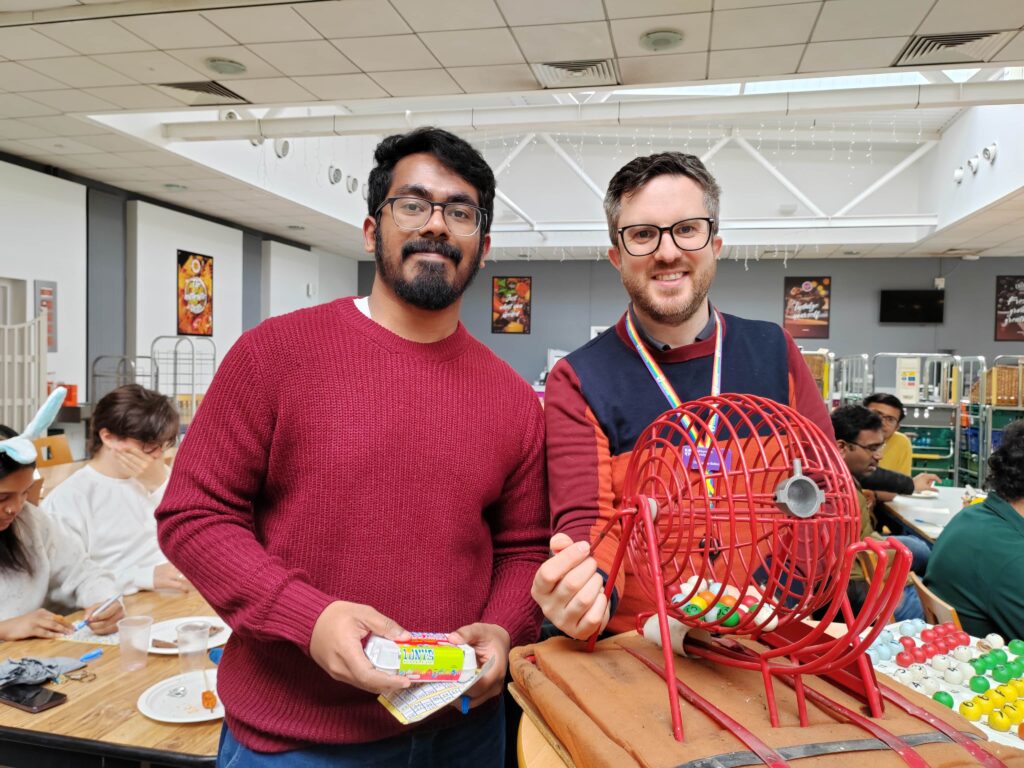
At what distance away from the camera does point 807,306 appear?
480 inches

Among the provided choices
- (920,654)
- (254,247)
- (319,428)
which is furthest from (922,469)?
(254,247)

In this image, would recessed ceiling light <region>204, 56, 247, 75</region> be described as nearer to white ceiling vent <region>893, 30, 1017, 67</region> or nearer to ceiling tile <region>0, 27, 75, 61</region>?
ceiling tile <region>0, 27, 75, 61</region>

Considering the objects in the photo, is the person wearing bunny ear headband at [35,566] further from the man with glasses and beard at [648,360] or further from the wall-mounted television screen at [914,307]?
the wall-mounted television screen at [914,307]

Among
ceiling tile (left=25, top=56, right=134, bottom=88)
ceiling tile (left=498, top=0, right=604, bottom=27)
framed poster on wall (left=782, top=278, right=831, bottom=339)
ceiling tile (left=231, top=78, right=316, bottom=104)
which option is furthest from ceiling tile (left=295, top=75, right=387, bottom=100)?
framed poster on wall (left=782, top=278, right=831, bottom=339)

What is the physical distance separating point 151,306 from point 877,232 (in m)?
9.90

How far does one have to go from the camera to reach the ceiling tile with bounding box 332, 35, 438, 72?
14.2 ft

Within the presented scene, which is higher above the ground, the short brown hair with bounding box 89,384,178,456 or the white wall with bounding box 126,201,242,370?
the white wall with bounding box 126,201,242,370

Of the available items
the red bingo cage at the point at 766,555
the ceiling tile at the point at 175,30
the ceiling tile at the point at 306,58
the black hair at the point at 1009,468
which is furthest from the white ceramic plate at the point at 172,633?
the ceiling tile at the point at 306,58

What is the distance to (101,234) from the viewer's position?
7566 millimetres

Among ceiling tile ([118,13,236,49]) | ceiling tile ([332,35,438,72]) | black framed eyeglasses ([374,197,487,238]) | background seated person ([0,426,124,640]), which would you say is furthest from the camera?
ceiling tile ([332,35,438,72])

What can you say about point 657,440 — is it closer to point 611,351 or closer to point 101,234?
point 611,351

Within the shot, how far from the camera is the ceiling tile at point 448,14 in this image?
385 centimetres

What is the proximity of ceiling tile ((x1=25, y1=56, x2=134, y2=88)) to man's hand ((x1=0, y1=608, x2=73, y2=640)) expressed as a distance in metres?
3.93

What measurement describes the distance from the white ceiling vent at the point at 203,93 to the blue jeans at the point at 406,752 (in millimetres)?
4939
